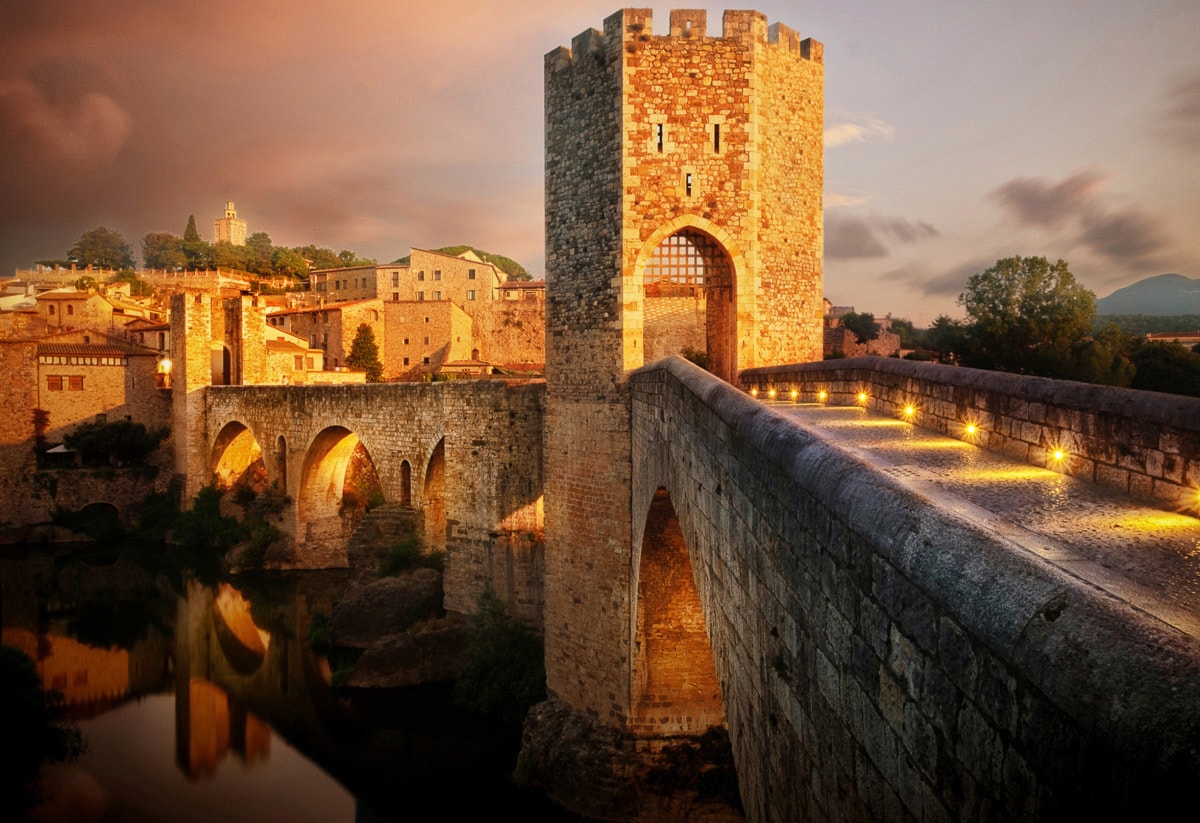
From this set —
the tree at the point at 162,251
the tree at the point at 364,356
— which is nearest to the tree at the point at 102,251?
the tree at the point at 162,251

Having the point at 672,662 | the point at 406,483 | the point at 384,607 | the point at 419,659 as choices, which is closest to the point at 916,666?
the point at 672,662

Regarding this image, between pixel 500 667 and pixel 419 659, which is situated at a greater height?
pixel 500 667

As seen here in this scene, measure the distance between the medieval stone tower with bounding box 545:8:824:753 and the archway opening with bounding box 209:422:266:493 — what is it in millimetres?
23785

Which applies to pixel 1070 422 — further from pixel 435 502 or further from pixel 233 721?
pixel 435 502

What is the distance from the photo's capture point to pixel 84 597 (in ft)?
83.1

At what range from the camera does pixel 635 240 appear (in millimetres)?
11000

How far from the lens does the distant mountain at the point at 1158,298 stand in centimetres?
3331

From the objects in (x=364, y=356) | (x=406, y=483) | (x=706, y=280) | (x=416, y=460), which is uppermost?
(x=706, y=280)

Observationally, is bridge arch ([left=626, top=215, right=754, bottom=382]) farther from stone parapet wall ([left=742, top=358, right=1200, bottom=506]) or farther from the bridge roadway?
the bridge roadway

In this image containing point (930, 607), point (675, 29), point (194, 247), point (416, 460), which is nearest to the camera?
point (930, 607)

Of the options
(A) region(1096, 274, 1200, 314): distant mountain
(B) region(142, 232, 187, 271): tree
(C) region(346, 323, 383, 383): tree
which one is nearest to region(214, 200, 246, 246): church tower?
(B) region(142, 232, 187, 271): tree

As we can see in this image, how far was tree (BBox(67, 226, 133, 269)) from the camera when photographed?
8817 centimetres

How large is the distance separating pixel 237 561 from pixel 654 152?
913 inches

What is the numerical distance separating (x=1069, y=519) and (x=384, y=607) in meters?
18.5
